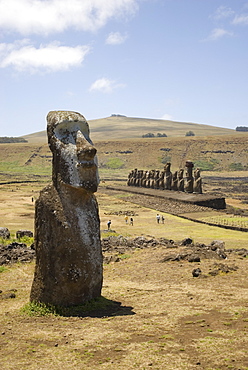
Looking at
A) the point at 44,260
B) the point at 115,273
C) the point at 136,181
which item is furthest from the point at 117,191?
the point at 44,260

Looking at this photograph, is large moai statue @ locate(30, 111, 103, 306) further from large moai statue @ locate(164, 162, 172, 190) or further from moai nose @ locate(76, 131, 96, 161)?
large moai statue @ locate(164, 162, 172, 190)

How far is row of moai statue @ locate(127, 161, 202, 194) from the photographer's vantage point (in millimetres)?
50566

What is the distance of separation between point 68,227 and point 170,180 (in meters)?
46.8

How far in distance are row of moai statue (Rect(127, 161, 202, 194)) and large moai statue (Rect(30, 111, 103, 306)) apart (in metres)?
40.1

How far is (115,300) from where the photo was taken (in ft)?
35.2

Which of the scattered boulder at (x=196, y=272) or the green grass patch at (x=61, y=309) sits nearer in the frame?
the green grass patch at (x=61, y=309)

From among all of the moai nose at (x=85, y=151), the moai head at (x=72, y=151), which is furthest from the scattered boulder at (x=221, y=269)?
the moai nose at (x=85, y=151)

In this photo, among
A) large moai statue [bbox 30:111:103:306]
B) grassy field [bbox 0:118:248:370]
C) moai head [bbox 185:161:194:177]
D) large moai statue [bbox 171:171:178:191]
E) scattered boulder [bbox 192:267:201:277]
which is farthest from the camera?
large moai statue [bbox 171:171:178:191]

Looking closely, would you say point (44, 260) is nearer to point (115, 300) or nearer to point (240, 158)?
point (115, 300)

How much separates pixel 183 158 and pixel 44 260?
117068 mm

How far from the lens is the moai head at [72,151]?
32.1 feet

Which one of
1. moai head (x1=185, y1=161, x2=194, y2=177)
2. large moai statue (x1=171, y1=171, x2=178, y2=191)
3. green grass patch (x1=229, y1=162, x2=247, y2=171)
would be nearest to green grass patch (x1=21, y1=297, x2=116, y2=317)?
moai head (x1=185, y1=161, x2=194, y2=177)

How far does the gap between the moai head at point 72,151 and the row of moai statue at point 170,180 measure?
39.8 metres

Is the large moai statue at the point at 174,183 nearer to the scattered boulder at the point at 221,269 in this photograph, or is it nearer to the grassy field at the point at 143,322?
the grassy field at the point at 143,322
